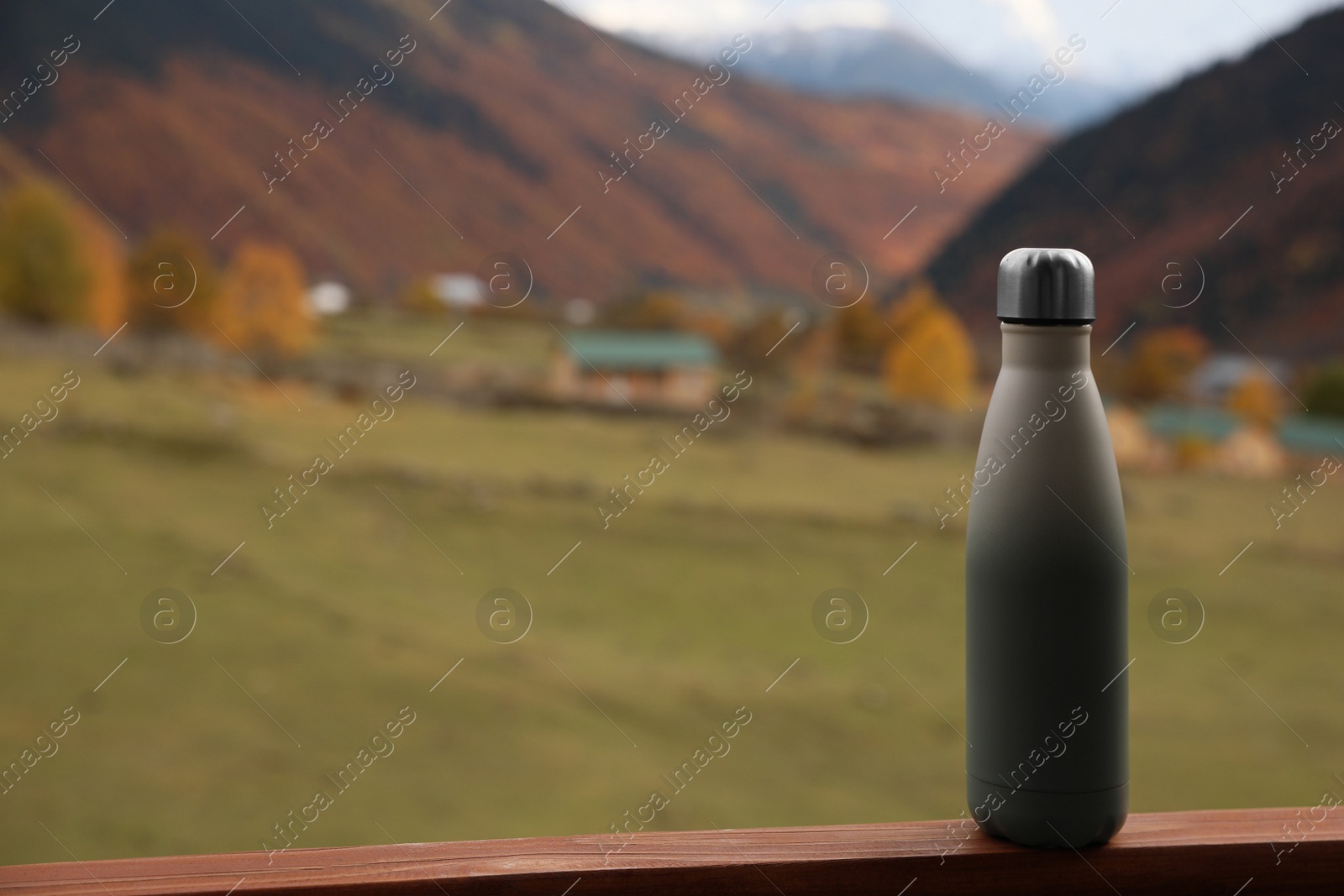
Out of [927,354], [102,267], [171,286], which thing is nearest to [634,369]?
[927,354]

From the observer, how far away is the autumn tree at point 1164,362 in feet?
20.1

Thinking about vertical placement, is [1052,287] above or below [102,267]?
below

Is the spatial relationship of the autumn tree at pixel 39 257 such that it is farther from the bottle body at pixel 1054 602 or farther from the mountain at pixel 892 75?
the bottle body at pixel 1054 602

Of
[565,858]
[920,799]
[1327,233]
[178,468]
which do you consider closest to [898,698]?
[920,799]

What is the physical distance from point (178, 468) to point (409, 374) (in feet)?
6.84

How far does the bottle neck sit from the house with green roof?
5.91 meters

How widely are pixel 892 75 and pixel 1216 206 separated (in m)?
2.20

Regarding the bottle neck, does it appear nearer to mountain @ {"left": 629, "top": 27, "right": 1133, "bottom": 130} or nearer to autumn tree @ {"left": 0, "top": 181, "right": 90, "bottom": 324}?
mountain @ {"left": 629, "top": 27, "right": 1133, "bottom": 130}

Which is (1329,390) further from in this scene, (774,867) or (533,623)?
(774,867)

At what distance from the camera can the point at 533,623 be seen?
8023 millimetres

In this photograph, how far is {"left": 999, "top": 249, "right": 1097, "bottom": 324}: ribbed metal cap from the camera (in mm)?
537

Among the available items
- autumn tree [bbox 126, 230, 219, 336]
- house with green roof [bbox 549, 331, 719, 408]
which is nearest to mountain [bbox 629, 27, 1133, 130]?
house with green roof [bbox 549, 331, 719, 408]

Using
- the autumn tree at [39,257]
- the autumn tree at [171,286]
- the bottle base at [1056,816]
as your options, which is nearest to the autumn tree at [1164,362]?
the autumn tree at [171,286]

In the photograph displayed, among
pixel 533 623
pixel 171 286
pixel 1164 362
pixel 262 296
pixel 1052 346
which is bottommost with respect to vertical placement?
pixel 1164 362
